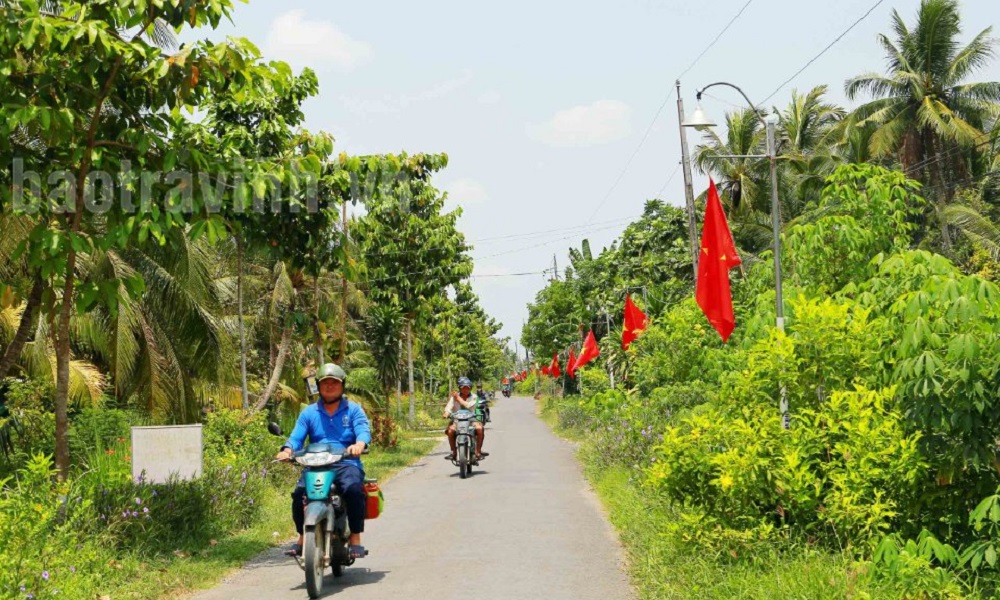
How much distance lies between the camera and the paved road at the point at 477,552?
7777 mm

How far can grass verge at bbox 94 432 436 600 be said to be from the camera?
7676 mm

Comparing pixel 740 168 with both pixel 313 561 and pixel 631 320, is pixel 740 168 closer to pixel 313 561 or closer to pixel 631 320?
pixel 631 320

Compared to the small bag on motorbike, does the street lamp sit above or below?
above

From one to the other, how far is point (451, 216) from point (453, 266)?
153 cm

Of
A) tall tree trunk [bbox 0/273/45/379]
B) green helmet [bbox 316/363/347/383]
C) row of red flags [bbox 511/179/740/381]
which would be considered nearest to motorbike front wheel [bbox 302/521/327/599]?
green helmet [bbox 316/363/347/383]

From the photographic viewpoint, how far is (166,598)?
765 cm

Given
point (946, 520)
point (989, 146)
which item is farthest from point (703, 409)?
point (989, 146)

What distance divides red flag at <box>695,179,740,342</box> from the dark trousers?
579 cm

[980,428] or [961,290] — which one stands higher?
[961,290]

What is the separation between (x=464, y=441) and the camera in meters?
17.8

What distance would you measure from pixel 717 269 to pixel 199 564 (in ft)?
23.4

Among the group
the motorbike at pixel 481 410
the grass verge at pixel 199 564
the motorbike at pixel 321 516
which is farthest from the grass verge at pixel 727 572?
the motorbike at pixel 481 410

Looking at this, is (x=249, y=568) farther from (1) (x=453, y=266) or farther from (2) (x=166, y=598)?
(1) (x=453, y=266)

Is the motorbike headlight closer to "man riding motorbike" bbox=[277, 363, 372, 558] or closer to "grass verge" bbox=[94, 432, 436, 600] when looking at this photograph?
"man riding motorbike" bbox=[277, 363, 372, 558]
